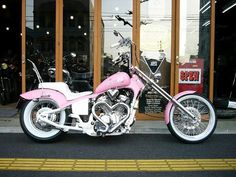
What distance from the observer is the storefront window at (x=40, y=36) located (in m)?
8.91

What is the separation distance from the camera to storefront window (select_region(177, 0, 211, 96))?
29.3ft

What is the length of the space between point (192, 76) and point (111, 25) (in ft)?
6.68

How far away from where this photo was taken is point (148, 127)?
782 cm

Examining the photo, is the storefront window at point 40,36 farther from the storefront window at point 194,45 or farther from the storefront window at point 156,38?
the storefront window at point 194,45

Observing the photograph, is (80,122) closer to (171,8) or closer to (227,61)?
(171,8)

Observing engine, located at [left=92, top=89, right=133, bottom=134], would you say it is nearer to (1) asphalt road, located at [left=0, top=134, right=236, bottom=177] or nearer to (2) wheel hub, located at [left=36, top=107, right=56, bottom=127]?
(1) asphalt road, located at [left=0, top=134, right=236, bottom=177]

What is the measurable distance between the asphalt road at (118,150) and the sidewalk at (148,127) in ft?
1.16

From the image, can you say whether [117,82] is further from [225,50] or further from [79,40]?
[225,50]

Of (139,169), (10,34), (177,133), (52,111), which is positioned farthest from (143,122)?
(10,34)

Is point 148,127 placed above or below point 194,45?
below

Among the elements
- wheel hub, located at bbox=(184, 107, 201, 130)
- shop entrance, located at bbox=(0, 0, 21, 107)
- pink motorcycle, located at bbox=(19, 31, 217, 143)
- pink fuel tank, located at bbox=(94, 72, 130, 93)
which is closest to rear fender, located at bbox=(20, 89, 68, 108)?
pink motorcycle, located at bbox=(19, 31, 217, 143)

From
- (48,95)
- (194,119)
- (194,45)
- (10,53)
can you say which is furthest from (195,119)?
(10,53)

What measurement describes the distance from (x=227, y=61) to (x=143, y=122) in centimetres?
375

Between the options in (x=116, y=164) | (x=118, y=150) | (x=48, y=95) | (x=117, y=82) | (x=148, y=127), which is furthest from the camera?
(x=148, y=127)
